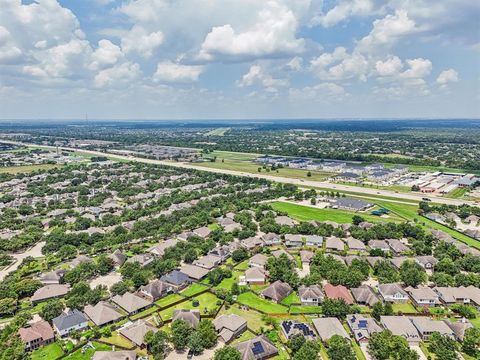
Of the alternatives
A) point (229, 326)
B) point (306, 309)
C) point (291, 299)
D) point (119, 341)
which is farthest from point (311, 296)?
point (119, 341)

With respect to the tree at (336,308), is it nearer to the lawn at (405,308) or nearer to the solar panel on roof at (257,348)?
the lawn at (405,308)

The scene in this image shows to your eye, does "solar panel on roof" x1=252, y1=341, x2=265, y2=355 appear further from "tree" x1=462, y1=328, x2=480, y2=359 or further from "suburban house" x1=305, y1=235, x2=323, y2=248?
"suburban house" x1=305, y1=235, x2=323, y2=248

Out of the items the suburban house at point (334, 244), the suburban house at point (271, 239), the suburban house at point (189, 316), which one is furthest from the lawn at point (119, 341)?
the suburban house at point (334, 244)

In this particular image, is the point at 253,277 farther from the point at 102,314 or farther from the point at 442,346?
the point at 442,346

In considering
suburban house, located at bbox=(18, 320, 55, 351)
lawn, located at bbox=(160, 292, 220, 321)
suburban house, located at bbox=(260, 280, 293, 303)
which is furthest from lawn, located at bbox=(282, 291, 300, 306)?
suburban house, located at bbox=(18, 320, 55, 351)

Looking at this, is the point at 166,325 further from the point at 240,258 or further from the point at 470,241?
the point at 470,241

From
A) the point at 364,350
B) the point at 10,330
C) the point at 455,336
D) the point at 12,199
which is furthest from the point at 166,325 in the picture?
the point at 12,199
